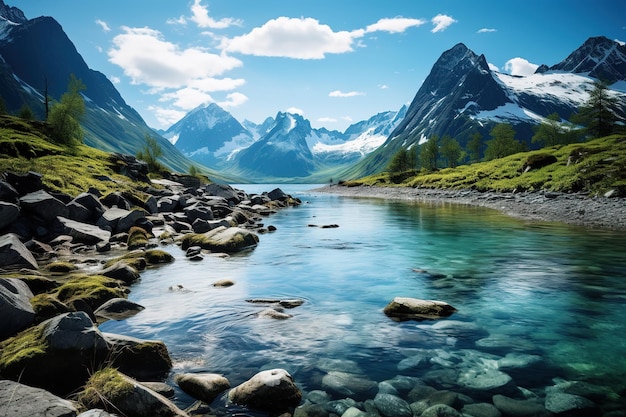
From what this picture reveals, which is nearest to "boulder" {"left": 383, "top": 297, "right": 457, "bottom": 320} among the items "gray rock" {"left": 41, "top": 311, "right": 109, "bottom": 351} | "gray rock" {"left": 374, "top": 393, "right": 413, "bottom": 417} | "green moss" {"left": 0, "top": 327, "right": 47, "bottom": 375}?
"gray rock" {"left": 374, "top": 393, "right": 413, "bottom": 417}

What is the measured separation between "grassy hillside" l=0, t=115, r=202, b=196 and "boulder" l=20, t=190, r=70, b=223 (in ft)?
36.3

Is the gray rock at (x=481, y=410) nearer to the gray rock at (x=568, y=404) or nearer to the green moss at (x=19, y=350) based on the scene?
the gray rock at (x=568, y=404)

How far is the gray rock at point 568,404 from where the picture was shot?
7.68m

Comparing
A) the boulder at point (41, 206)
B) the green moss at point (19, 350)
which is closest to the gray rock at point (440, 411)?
the green moss at point (19, 350)

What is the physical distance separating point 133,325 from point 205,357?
13.3 ft

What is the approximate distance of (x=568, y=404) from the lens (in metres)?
7.93

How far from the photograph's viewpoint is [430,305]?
14.0 m

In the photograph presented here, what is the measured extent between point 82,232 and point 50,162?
3586 cm

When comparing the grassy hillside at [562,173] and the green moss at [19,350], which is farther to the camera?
the grassy hillside at [562,173]

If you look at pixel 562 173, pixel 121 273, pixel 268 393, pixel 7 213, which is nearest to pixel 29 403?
pixel 268 393

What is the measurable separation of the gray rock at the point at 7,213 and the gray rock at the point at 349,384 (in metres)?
26.6

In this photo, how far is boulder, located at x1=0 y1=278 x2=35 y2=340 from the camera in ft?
30.8

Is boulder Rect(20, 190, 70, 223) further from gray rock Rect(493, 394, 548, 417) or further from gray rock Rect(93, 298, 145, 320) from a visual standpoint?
gray rock Rect(493, 394, 548, 417)

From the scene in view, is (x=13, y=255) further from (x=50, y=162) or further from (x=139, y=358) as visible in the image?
(x=50, y=162)
